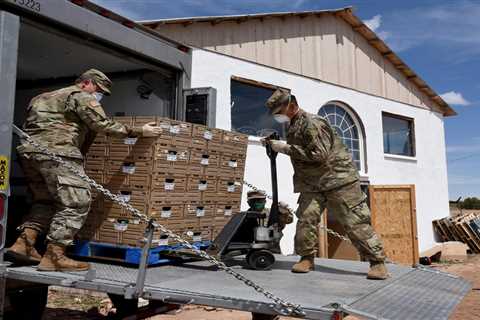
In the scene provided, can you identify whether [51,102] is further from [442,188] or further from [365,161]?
[442,188]

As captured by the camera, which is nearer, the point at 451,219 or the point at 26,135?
the point at 26,135

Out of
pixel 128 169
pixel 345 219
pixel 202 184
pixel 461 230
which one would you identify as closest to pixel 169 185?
pixel 128 169

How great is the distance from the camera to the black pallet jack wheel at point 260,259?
4.50 meters

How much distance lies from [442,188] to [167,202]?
1377 centimetres

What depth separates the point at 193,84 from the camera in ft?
30.1

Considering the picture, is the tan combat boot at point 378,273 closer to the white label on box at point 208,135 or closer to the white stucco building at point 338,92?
the white label on box at point 208,135

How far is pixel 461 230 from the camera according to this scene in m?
15.6

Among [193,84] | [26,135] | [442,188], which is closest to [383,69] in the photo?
[442,188]

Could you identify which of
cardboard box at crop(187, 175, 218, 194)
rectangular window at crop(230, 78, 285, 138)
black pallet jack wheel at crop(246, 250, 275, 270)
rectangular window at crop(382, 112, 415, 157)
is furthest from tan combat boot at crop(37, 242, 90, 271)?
rectangular window at crop(382, 112, 415, 157)

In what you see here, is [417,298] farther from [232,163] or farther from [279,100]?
[232,163]

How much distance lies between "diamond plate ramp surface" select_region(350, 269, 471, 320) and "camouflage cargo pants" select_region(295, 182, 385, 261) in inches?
16.6

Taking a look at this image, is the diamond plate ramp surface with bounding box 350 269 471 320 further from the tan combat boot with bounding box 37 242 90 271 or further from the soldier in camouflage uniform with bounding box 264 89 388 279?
the tan combat boot with bounding box 37 242 90 271

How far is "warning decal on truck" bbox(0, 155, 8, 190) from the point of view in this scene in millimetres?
3654

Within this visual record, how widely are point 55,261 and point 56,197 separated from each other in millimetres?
573
